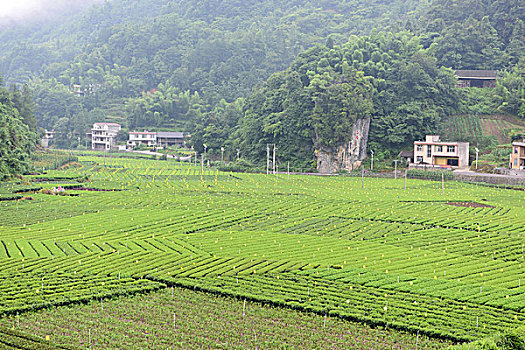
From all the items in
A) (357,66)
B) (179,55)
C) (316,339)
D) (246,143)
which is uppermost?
(179,55)

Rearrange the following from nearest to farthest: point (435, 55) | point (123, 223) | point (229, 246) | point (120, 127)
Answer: point (229, 246) → point (123, 223) → point (435, 55) → point (120, 127)

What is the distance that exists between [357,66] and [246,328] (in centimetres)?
9353

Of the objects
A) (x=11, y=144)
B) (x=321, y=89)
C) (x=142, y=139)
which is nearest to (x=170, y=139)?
(x=142, y=139)

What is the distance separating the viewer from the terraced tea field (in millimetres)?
31156

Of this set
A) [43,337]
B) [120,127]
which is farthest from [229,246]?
[120,127]

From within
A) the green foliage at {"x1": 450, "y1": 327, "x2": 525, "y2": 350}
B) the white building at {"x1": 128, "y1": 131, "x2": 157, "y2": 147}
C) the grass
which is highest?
the white building at {"x1": 128, "y1": 131, "x2": 157, "y2": 147}

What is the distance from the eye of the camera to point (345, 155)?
103m

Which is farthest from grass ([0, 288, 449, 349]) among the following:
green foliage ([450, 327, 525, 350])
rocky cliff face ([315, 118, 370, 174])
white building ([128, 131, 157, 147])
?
white building ([128, 131, 157, 147])

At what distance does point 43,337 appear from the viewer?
26.5 metres

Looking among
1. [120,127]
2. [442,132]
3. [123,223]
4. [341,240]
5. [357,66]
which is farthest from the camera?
[120,127]

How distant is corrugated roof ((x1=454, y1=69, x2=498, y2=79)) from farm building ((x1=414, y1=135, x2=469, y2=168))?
28735mm

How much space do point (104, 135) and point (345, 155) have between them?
70.9 metres

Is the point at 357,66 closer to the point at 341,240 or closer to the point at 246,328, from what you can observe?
the point at 341,240

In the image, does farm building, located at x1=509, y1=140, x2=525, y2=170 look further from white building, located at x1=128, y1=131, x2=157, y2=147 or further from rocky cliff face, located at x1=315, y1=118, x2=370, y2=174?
white building, located at x1=128, y1=131, x2=157, y2=147
